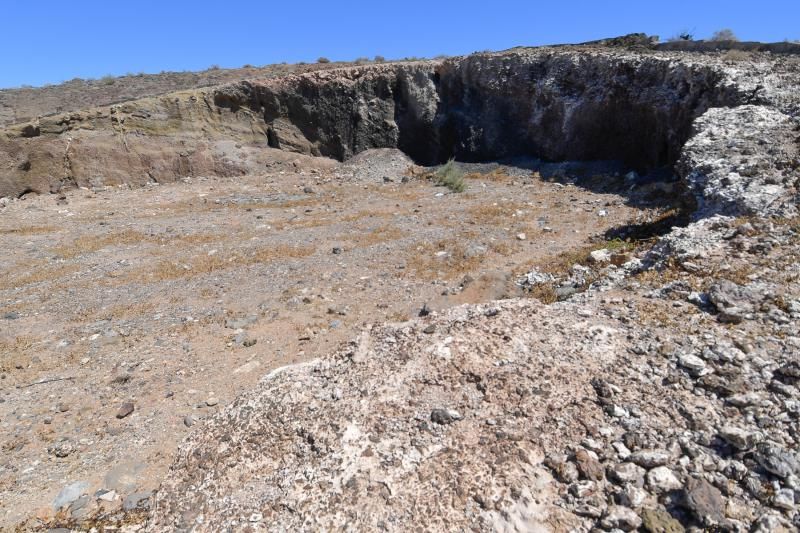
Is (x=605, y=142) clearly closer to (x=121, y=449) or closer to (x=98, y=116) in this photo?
(x=121, y=449)

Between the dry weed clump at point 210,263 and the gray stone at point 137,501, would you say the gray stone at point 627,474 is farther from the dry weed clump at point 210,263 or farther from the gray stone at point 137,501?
the dry weed clump at point 210,263

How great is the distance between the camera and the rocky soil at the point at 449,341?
10.1 ft

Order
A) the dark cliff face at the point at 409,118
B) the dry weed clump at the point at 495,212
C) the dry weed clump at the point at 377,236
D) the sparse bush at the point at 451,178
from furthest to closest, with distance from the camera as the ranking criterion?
the sparse bush at the point at 451,178 → the dark cliff face at the point at 409,118 → the dry weed clump at the point at 495,212 → the dry weed clump at the point at 377,236

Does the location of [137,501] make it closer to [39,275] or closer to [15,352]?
[15,352]

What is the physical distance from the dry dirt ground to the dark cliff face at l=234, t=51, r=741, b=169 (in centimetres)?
147

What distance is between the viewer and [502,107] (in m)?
16.0

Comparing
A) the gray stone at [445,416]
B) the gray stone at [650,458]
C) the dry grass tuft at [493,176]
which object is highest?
the dry grass tuft at [493,176]

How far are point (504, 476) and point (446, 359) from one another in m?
1.19

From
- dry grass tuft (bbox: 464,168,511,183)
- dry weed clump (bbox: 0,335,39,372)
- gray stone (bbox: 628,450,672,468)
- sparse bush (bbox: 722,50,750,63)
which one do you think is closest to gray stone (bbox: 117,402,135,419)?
dry weed clump (bbox: 0,335,39,372)

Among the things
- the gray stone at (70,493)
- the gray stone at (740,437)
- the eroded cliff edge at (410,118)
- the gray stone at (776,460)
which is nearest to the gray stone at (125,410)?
the gray stone at (70,493)

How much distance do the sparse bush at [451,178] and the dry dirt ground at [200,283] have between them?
0.29m

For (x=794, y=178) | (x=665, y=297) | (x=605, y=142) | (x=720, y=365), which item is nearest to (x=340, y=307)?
(x=665, y=297)

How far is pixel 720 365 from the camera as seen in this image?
3525mm

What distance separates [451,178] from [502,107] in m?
3.87
